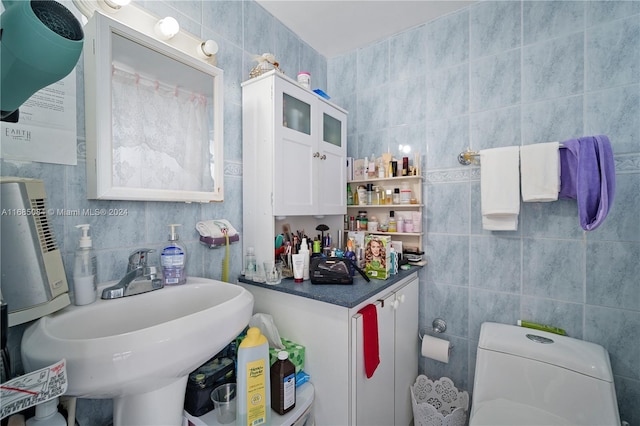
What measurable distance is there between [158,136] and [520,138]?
Answer: 5.71 ft

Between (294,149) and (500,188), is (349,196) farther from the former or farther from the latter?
(500,188)

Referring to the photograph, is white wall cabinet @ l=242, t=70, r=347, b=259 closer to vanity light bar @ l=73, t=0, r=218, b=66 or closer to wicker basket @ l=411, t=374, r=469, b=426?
vanity light bar @ l=73, t=0, r=218, b=66

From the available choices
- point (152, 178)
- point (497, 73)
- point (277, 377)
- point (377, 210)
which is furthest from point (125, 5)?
point (497, 73)

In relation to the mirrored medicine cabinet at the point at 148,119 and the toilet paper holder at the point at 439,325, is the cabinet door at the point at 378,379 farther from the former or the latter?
the mirrored medicine cabinet at the point at 148,119

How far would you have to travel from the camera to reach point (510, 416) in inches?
45.8

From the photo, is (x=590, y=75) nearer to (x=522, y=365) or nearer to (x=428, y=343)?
(x=522, y=365)

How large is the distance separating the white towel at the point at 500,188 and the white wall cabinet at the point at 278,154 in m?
0.85

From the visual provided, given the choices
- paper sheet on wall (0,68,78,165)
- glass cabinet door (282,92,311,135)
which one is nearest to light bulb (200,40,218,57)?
glass cabinet door (282,92,311,135)

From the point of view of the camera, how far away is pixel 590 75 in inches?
51.5

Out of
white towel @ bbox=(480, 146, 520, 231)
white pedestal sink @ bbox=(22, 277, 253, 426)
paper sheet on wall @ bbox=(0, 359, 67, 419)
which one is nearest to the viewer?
paper sheet on wall @ bbox=(0, 359, 67, 419)

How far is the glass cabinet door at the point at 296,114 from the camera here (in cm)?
138

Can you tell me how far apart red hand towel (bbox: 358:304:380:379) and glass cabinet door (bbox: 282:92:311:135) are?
0.94 metres

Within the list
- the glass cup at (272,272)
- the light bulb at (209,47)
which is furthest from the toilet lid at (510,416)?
the light bulb at (209,47)

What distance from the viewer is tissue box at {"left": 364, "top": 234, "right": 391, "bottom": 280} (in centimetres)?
137
